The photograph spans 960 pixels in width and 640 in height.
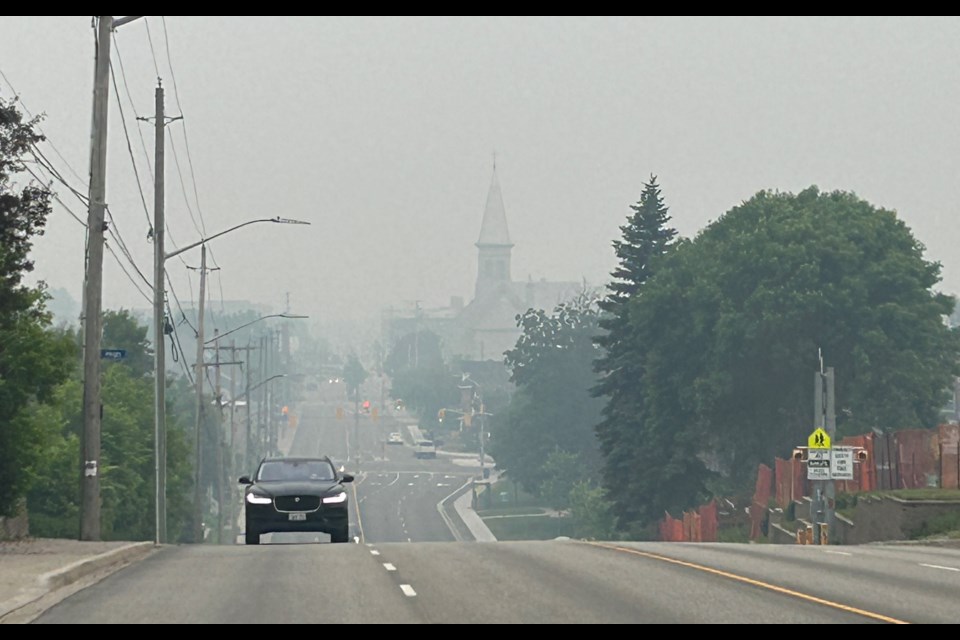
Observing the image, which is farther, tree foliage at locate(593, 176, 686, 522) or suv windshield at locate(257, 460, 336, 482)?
tree foliage at locate(593, 176, 686, 522)

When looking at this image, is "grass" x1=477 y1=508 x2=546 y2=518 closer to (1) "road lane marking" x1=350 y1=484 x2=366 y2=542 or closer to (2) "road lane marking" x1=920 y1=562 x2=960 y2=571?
(1) "road lane marking" x1=350 y1=484 x2=366 y2=542

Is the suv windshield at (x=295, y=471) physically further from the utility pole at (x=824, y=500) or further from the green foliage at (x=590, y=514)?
the green foliage at (x=590, y=514)

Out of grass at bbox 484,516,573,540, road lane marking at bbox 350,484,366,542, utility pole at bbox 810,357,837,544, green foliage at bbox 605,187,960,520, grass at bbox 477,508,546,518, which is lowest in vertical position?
grass at bbox 484,516,573,540

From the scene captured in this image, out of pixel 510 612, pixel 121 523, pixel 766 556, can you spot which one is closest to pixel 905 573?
pixel 766 556

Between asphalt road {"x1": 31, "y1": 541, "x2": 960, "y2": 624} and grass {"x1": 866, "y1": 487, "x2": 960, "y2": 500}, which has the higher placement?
grass {"x1": 866, "y1": 487, "x2": 960, "y2": 500}

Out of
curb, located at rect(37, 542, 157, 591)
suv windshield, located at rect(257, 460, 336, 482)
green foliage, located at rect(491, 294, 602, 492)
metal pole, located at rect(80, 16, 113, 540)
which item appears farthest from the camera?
green foliage, located at rect(491, 294, 602, 492)

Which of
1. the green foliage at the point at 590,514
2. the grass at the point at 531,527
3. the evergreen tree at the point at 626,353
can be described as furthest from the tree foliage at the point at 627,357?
the grass at the point at 531,527

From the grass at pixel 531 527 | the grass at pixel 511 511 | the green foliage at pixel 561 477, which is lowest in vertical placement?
the grass at pixel 531 527

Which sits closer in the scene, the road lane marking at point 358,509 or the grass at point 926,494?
the grass at point 926,494

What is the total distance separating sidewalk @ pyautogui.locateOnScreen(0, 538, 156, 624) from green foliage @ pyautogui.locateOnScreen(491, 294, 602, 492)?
391 ft

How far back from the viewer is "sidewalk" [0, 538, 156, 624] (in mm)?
19916

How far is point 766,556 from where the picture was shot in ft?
94.4

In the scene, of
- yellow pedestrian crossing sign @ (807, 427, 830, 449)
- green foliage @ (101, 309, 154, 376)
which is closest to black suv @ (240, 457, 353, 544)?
yellow pedestrian crossing sign @ (807, 427, 830, 449)

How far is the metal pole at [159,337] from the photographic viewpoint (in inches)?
1871
